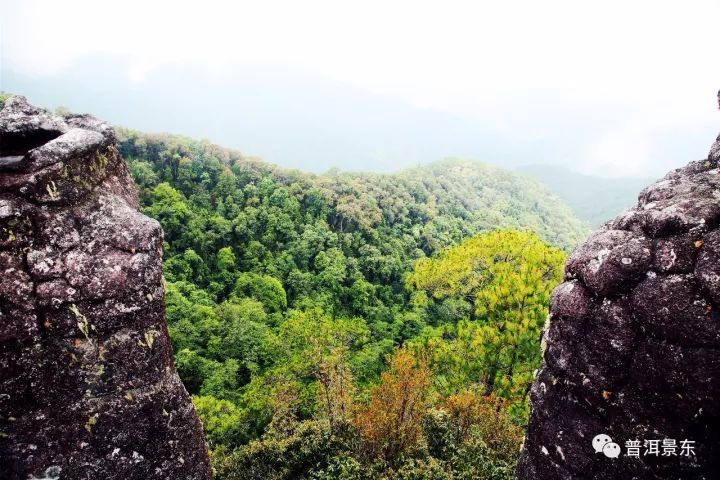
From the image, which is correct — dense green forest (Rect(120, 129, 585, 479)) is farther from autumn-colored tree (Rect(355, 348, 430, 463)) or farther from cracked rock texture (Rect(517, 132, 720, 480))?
cracked rock texture (Rect(517, 132, 720, 480))

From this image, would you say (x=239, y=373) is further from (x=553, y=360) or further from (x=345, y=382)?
(x=553, y=360)

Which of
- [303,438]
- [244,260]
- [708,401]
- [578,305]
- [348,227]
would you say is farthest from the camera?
[348,227]

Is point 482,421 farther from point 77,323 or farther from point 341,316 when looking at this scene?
point 341,316

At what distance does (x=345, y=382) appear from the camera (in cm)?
1769

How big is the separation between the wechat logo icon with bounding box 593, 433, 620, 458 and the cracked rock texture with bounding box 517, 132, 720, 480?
65 millimetres

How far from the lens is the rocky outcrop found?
6.12m

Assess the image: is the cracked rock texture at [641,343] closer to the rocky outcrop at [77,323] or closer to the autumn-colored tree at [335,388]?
the rocky outcrop at [77,323]

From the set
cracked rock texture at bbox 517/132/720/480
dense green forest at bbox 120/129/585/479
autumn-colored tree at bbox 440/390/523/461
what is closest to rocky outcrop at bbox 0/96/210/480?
cracked rock texture at bbox 517/132/720/480

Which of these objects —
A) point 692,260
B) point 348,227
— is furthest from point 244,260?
point 692,260

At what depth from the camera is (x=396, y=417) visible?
13414mm

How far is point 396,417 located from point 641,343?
8.79 m

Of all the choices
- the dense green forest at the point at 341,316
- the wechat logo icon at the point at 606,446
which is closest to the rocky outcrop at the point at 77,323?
the wechat logo icon at the point at 606,446

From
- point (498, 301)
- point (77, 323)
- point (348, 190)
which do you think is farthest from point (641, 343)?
point (348, 190)

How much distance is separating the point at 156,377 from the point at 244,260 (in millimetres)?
42697
